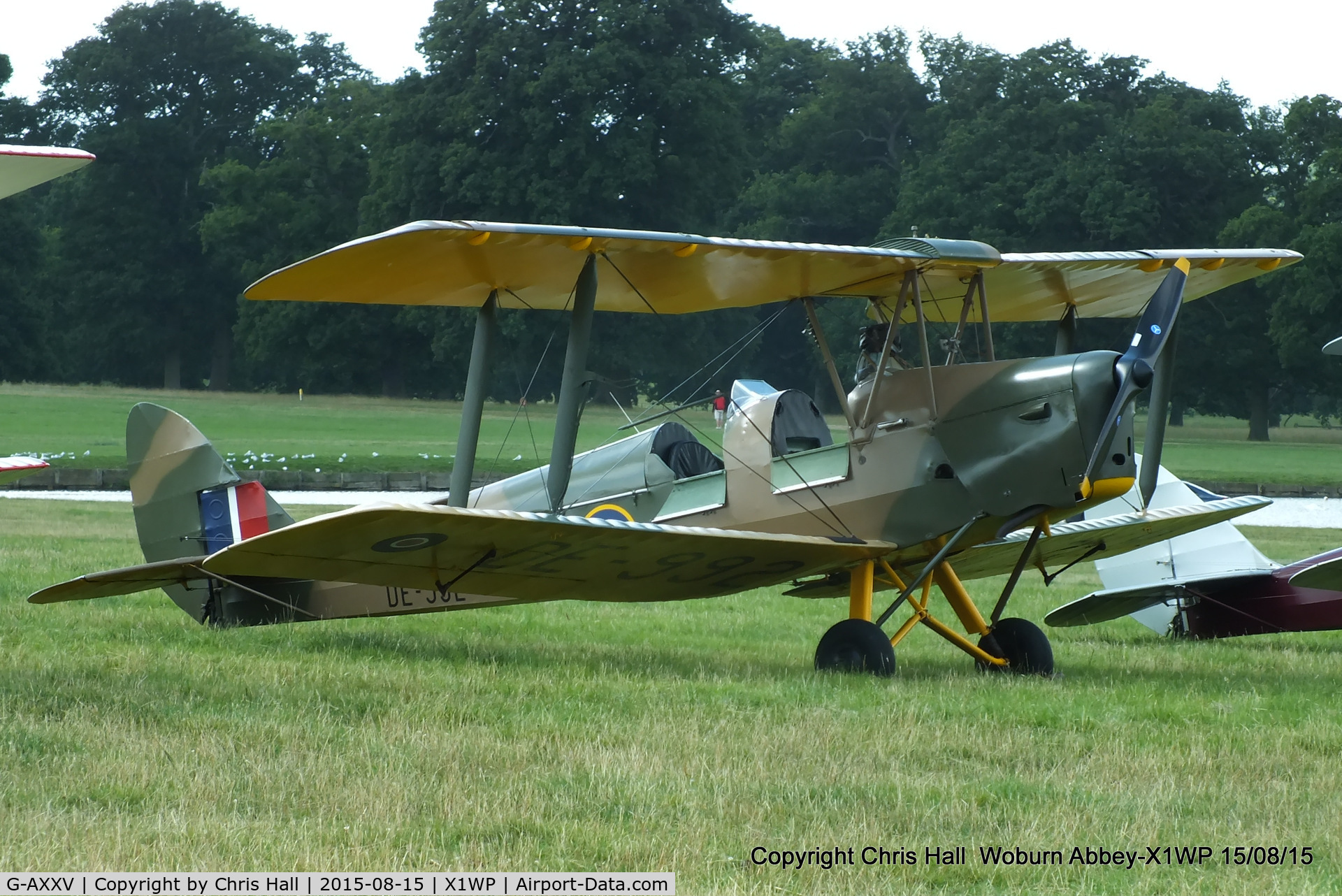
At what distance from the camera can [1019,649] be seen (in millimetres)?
8664

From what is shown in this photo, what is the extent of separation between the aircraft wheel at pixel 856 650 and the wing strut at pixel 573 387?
Result: 6.34ft

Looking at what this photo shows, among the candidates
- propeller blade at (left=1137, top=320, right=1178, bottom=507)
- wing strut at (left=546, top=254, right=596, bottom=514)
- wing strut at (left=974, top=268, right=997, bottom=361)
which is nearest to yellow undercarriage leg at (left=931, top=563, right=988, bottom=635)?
propeller blade at (left=1137, top=320, right=1178, bottom=507)

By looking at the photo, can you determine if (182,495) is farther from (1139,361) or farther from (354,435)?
(354,435)

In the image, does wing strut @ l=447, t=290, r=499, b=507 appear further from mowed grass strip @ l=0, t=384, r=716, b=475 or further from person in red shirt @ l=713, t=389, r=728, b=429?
mowed grass strip @ l=0, t=384, r=716, b=475

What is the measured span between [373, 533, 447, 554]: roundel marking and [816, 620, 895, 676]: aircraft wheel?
2.45 metres

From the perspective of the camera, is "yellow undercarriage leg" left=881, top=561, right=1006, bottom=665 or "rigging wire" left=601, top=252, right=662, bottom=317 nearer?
"rigging wire" left=601, top=252, right=662, bottom=317

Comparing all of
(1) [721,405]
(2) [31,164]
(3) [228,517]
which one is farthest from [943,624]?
(2) [31,164]

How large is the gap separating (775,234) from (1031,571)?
139ft

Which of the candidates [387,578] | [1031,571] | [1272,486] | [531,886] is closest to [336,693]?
[387,578]

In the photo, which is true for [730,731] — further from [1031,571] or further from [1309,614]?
[1031,571]

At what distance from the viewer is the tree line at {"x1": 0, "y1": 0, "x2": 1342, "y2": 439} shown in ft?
163

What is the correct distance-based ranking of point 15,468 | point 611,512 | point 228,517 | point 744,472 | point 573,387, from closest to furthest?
point 15,468, point 573,387, point 744,472, point 611,512, point 228,517

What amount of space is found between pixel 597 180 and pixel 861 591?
42620 millimetres

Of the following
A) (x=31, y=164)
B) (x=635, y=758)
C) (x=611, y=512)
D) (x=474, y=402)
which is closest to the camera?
(x=31, y=164)
